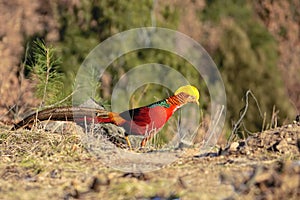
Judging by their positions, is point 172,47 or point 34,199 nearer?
point 34,199

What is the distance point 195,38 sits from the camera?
12.9 m

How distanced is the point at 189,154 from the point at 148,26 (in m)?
6.01

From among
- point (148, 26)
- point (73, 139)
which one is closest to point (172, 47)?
point (148, 26)

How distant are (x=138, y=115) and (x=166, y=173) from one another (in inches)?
58.4

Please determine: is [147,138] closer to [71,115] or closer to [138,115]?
[138,115]

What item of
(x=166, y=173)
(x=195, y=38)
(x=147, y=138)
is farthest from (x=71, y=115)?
(x=195, y=38)

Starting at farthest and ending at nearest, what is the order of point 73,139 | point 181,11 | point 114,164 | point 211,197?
point 181,11 → point 73,139 → point 114,164 → point 211,197

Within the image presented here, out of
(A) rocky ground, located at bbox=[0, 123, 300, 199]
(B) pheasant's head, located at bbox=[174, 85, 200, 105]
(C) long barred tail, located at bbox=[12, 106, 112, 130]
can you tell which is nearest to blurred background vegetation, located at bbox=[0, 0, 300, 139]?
(C) long barred tail, located at bbox=[12, 106, 112, 130]

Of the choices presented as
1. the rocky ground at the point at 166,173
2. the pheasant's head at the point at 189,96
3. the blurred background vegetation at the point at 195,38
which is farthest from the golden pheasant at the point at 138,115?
the blurred background vegetation at the point at 195,38

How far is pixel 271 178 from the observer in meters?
3.88

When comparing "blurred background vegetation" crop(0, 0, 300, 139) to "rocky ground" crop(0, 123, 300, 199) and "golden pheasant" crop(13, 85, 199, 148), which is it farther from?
"rocky ground" crop(0, 123, 300, 199)

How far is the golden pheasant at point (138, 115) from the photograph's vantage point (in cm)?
570

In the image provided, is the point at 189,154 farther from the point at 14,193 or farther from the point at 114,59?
the point at 114,59

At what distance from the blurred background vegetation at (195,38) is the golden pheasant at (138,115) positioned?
3.39m
